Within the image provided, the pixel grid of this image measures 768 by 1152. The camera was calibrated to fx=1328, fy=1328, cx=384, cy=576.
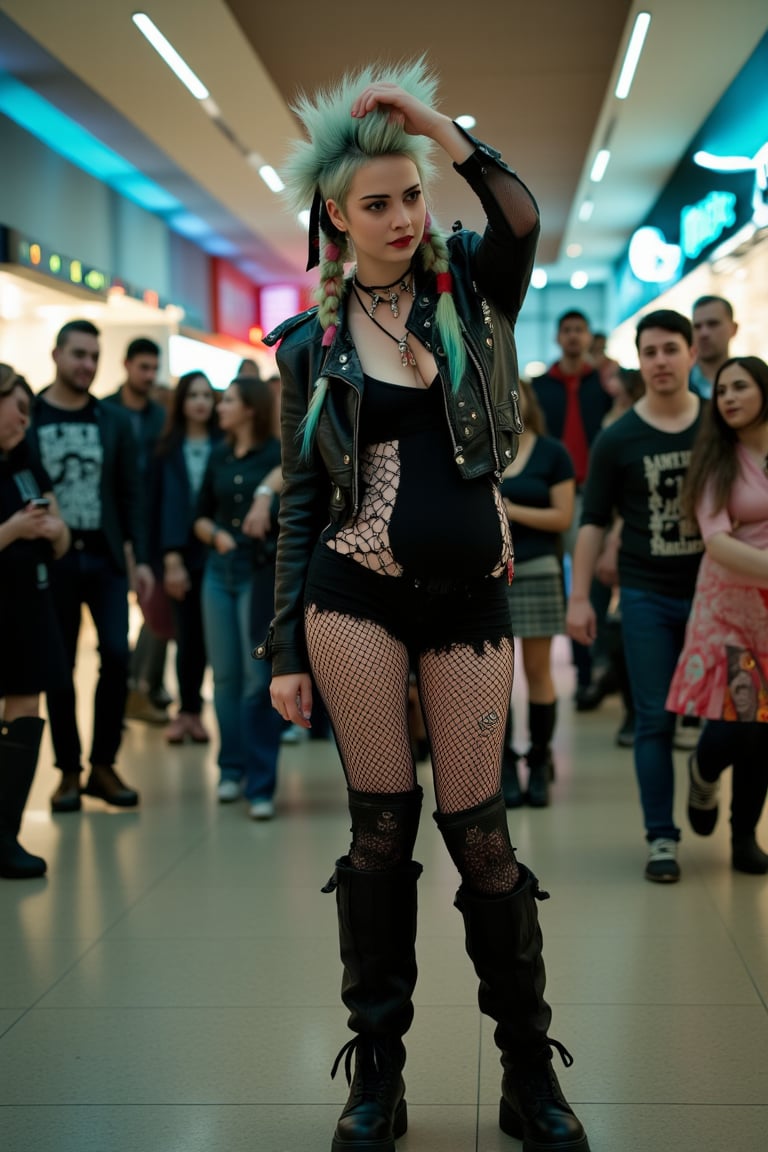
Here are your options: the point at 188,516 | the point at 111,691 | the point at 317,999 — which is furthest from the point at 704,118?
the point at 317,999

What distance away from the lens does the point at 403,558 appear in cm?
207

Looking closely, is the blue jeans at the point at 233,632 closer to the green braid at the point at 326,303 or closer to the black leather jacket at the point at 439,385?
the black leather jacket at the point at 439,385

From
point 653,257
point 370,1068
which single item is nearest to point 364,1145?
point 370,1068

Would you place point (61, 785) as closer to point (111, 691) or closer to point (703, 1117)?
point (111, 691)

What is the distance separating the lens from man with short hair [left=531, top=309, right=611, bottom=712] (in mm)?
7371

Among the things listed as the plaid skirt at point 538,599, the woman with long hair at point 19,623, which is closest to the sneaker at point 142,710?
the plaid skirt at point 538,599

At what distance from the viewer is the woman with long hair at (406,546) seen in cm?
206

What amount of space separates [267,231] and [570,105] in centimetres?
490

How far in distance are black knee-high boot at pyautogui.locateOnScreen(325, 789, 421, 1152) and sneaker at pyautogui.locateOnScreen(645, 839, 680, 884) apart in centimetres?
178

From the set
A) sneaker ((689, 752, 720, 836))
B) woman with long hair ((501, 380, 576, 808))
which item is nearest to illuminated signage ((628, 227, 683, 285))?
woman with long hair ((501, 380, 576, 808))

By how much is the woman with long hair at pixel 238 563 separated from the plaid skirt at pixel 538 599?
931 millimetres

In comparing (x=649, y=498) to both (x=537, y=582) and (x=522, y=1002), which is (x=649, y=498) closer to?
(x=537, y=582)

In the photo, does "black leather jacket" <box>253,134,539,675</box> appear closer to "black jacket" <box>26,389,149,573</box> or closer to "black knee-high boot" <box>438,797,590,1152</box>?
"black knee-high boot" <box>438,797,590,1152</box>

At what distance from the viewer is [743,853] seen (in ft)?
12.8
